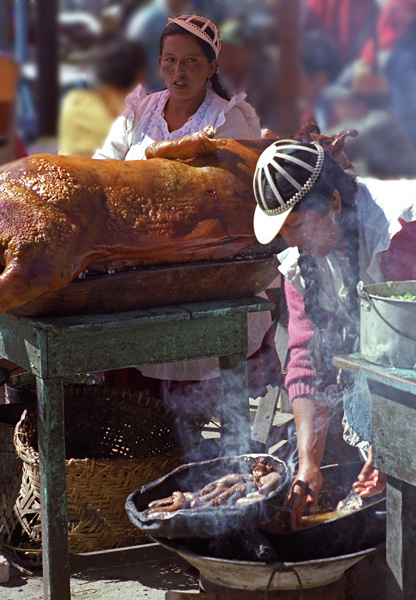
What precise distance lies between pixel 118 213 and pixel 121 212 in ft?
0.04

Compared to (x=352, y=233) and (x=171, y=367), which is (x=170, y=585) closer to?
(x=171, y=367)

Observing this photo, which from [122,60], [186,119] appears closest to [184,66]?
[186,119]

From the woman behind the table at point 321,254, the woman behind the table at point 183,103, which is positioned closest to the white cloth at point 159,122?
the woman behind the table at point 183,103

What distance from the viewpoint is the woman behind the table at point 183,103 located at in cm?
345

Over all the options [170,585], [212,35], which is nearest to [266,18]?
[212,35]

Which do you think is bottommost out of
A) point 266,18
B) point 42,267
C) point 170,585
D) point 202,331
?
point 170,585

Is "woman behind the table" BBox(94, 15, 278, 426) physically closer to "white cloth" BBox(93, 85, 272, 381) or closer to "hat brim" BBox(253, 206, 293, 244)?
"white cloth" BBox(93, 85, 272, 381)

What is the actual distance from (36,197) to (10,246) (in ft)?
0.71

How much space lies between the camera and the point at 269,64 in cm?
332

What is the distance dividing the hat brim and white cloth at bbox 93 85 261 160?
1.18 meters

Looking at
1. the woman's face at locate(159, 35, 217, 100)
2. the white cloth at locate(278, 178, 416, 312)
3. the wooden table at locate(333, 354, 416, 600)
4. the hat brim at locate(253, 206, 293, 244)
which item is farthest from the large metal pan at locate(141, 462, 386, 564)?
the woman's face at locate(159, 35, 217, 100)

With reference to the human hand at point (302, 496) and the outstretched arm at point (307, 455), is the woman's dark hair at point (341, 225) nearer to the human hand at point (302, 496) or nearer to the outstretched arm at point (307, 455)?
the outstretched arm at point (307, 455)

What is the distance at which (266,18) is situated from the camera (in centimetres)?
308

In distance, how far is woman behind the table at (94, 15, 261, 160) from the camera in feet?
11.3
